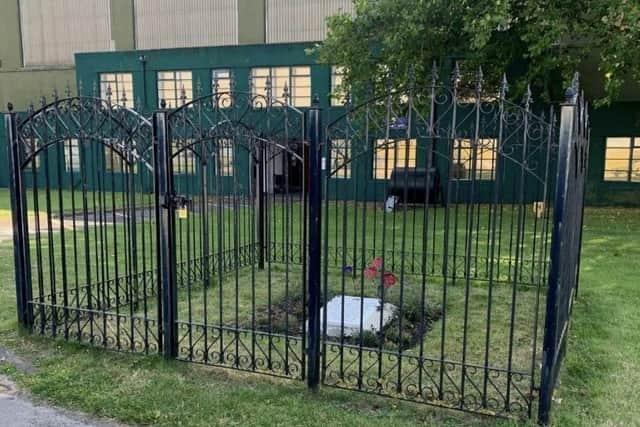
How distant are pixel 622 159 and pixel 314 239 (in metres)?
16.3

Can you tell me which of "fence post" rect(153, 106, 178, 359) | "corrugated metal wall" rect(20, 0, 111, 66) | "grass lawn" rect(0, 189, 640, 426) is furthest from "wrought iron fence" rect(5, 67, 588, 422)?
"corrugated metal wall" rect(20, 0, 111, 66)

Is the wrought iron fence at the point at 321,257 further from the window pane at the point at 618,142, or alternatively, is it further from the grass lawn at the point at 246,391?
the window pane at the point at 618,142

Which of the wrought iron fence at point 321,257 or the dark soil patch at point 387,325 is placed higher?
the wrought iron fence at point 321,257

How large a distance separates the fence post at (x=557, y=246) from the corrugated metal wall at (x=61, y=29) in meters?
25.4

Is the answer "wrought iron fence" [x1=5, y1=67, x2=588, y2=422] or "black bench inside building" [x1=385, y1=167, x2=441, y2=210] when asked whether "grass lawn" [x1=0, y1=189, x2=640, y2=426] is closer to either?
"wrought iron fence" [x1=5, y1=67, x2=588, y2=422]

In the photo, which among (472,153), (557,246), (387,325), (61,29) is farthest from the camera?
(61,29)

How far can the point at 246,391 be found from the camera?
3916 millimetres

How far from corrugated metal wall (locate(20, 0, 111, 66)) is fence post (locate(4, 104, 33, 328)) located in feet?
73.1

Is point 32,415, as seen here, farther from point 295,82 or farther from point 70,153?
point 295,82

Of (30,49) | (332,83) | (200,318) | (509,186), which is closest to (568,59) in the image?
(509,186)

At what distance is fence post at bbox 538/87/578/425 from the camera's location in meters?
3.14

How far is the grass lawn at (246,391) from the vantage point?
3.57 m

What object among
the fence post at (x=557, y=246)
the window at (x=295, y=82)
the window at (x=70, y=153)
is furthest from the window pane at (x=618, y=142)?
the fence post at (x=557, y=246)

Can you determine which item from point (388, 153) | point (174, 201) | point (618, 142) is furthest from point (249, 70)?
point (174, 201)
